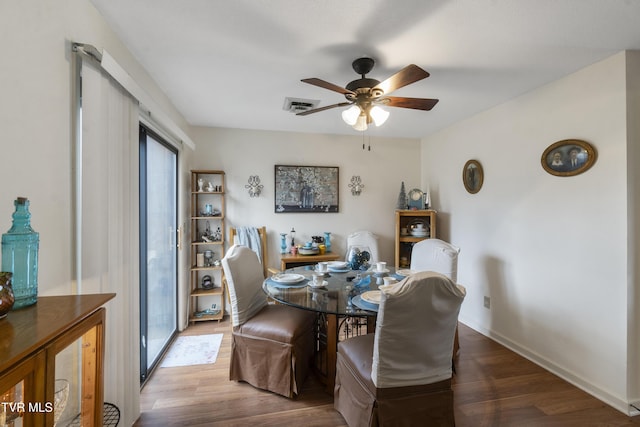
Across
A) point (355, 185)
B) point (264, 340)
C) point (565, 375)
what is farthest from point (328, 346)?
point (355, 185)

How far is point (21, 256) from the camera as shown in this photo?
34.4 inches

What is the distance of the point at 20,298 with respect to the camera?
0.84 m

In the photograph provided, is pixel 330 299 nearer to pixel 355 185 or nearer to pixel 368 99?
pixel 368 99

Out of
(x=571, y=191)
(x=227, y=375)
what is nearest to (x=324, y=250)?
(x=227, y=375)

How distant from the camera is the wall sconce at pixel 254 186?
365 cm

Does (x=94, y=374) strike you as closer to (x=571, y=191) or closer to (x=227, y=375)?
(x=227, y=375)

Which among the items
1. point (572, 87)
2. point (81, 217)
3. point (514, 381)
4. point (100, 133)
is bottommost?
point (514, 381)

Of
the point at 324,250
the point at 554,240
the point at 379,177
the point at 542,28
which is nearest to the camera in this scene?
the point at 542,28

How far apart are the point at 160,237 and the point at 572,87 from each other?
3770mm

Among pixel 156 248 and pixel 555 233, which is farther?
pixel 156 248

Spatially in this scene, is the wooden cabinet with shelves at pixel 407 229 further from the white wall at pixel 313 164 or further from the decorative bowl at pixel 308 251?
the decorative bowl at pixel 308 251

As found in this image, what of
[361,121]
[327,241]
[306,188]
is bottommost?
[327,241]

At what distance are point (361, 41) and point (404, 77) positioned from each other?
36 cm

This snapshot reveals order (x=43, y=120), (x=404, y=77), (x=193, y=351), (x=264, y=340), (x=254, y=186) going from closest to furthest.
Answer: (x=43, y=120) < (x=404, y=77) < (x=264, y=340) < (x=193, y=351) < (x=254, y=186)
